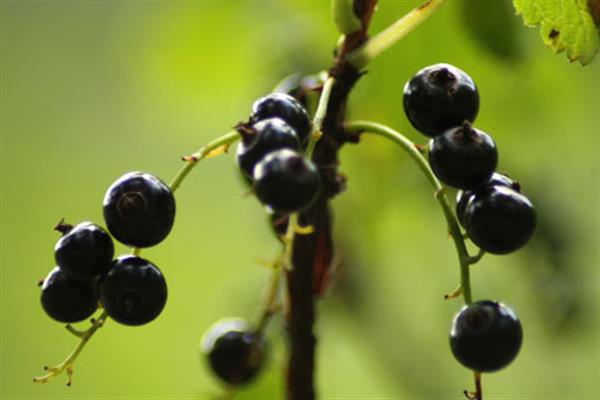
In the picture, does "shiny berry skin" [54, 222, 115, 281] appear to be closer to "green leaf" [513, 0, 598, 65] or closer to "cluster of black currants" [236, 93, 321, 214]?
"cluster of black currants" [236, 93, 321, 214]

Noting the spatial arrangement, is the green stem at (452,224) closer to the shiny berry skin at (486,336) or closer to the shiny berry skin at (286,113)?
the shiny berry skin at (486,336)

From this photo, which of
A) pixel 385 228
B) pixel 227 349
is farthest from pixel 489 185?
pixel 385 228

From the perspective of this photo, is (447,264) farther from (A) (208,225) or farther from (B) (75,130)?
(B) (75,130)

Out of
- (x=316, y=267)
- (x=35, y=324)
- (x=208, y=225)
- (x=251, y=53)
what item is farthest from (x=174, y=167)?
(x=316, y=267)

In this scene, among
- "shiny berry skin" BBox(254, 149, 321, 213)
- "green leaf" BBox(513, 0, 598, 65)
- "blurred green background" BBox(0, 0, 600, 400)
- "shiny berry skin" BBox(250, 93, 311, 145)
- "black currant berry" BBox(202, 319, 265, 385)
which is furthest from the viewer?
"blurred green background" BBox(0, 0, 600, 400)

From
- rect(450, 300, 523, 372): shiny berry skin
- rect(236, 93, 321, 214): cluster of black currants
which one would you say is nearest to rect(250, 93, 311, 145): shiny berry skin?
rect(236, 93, 321, 214): cluster of black currants

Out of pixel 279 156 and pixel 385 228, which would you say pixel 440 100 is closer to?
pixel 279 156
